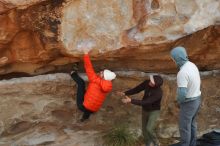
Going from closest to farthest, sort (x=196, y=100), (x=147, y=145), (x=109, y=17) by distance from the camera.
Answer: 1. (x=196, y=100)
2. (x=109, y=17)
3. (x=147, y=145)

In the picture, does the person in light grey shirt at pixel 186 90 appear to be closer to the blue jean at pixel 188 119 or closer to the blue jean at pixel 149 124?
the blue jean at pixel 188 119

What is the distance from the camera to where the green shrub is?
7488mm

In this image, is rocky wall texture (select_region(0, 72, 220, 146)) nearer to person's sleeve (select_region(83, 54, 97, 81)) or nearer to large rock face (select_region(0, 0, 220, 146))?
large rock face (select_region(0, 0, 220, 146))

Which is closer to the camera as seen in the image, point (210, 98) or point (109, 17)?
point (109, 17)

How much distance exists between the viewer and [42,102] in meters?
7.45

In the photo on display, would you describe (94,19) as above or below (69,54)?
above

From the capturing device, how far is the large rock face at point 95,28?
6664 mm

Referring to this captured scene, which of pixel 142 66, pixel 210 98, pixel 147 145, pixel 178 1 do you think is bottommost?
pixel 147 145

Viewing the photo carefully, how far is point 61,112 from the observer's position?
24.9ft

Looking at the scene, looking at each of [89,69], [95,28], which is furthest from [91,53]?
[95,28]

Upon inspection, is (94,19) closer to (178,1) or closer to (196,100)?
(178,1)

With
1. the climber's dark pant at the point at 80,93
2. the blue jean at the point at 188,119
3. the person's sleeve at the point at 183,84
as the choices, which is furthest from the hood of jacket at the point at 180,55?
the climber's dark pant at the point at 80,93

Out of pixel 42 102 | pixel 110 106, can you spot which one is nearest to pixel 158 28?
pixel 110 106

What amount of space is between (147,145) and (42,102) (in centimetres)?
168
